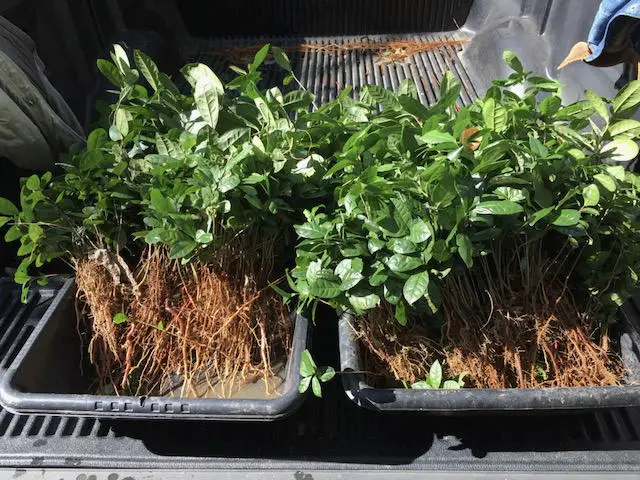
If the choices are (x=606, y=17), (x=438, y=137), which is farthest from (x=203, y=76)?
(x=606, y=17)

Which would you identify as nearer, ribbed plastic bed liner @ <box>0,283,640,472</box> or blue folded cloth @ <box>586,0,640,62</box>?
ribbed plastic bed liner @ <box>0,283,640,472</box>

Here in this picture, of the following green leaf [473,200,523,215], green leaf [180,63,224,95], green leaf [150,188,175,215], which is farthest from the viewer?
green leaf [180,63,224,95]

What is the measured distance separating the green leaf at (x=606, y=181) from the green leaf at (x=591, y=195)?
0.01 meters

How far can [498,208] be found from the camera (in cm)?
68

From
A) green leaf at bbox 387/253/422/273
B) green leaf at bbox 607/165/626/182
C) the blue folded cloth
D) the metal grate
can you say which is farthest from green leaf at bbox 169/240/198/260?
the metal grate

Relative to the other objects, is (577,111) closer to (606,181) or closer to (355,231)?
(606,181)

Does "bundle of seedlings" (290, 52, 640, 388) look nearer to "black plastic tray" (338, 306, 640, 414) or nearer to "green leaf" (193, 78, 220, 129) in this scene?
"black plastic tray" (338, 306, 640, 414)

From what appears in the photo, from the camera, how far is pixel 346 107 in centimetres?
99

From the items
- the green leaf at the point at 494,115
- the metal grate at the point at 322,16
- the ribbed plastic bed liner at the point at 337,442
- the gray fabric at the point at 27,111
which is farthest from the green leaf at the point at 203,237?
the metal grate at the point at 322,16

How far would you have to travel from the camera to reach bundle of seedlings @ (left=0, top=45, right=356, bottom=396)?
87cm

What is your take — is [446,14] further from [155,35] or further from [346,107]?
[346,107]

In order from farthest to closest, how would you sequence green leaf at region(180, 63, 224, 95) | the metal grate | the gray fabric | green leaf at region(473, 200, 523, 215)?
the metal grate → the gray fabric → green leaf at region(180, 63, 224, 95) → green leaf at region(473, 200, 523, 215)

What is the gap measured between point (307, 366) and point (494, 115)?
0.48 m

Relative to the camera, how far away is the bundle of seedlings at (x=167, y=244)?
871 millimetres
